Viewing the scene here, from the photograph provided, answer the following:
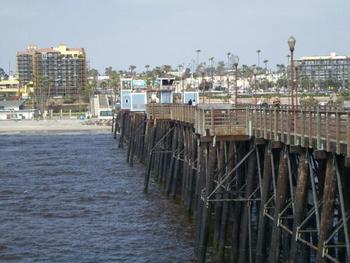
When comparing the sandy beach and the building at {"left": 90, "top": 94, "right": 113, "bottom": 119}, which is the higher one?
the building at {"left": 90, "top": 94, "right": 113, "bottom": 119}

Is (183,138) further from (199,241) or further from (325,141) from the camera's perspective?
(325,141)

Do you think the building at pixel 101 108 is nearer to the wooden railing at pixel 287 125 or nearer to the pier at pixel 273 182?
the pier at pixel 273 182

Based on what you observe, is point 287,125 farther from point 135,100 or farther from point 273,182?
point 135,100

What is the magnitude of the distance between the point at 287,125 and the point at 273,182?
2370mm

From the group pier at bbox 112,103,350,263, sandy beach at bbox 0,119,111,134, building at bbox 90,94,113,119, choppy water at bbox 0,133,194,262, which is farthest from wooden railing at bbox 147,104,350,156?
building at bbox 90,94,113,119

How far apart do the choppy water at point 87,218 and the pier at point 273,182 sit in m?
1.81

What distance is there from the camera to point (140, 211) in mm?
35531

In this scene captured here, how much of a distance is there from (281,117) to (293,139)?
129 cm

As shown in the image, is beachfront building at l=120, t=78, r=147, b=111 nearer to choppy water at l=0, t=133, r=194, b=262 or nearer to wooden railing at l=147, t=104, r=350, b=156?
choppy water at l=0, t=133, r=194, b=262

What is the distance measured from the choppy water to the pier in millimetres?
1814

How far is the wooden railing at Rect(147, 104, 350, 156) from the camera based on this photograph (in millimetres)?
16206

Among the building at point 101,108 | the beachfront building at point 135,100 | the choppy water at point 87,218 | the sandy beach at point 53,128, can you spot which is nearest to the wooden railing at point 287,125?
the choppy water at point 87,218

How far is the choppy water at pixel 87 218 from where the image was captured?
26.9 metres

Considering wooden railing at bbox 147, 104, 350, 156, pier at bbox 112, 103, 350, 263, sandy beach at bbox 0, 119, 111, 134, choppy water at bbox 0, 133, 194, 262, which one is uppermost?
wooden railing at bbox 147, 104, 350, 156
